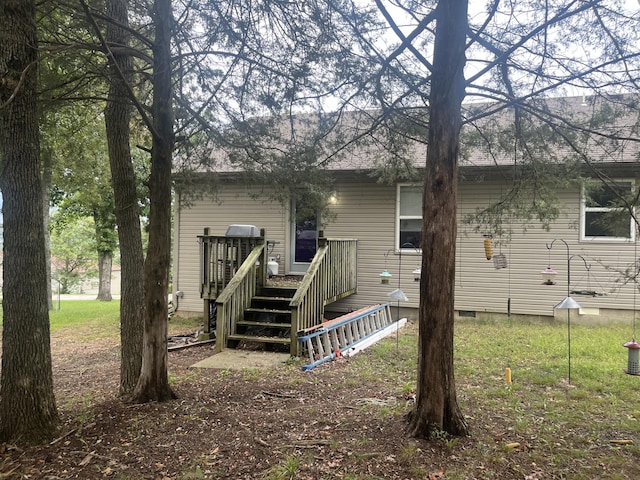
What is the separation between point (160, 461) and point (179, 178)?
3660 millimetres

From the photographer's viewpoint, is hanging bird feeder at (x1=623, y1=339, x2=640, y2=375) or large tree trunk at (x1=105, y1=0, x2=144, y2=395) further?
large tree trunk at (x1=105, y1=0, x2=144, y2=395)

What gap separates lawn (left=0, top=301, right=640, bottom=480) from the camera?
330 centimetres

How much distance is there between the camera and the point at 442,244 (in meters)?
3.74

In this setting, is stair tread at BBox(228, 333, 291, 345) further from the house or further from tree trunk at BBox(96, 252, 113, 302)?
tree trunk at BBox(96, 252, 113, 302)

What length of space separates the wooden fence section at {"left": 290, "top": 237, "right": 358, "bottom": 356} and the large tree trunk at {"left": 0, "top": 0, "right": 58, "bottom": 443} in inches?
150

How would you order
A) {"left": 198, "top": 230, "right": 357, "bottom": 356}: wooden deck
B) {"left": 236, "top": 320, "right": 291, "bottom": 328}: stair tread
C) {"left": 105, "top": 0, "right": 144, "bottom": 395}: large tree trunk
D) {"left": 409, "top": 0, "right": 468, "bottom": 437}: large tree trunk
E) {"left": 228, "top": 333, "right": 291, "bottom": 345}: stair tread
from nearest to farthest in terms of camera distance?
1. {"left": 409, "top": 0, "right": 468, "bottom": 437}: large tree trunk
2. {"left": 105, "top": 0, "right": 144, "bottom": 395}: large tree trunk
3. {"left": 228, "top": 333, "right": 291, "bottom": 345}: stair tread
4. {"left": 198, "top": 230, "right": 357, "bottom": 356}: wooden deck
5. {"left": 236, "top": 320, "right": 291, "bottom": 328}: stair tread

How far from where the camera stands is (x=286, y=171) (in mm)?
5684

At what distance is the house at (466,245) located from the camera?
29.9 ft

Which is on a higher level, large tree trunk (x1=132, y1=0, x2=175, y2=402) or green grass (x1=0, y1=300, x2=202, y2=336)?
large tree trunk (x1=132, y1=0, x2=175, y2=402)

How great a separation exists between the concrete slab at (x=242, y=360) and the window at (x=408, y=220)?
453cm

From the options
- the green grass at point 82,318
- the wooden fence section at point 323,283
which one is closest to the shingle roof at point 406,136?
the wooden fence section at point 323,283

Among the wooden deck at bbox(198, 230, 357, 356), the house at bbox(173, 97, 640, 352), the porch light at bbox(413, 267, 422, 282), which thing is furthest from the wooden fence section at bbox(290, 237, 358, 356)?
the porch light at bbox(413, 267, 422, 282)

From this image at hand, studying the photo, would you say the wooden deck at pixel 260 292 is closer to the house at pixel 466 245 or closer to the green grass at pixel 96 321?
the house at pixel 466 245

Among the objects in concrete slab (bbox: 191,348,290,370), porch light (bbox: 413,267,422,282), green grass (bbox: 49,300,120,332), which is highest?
porch light (bbox: 413,267,422,282)
